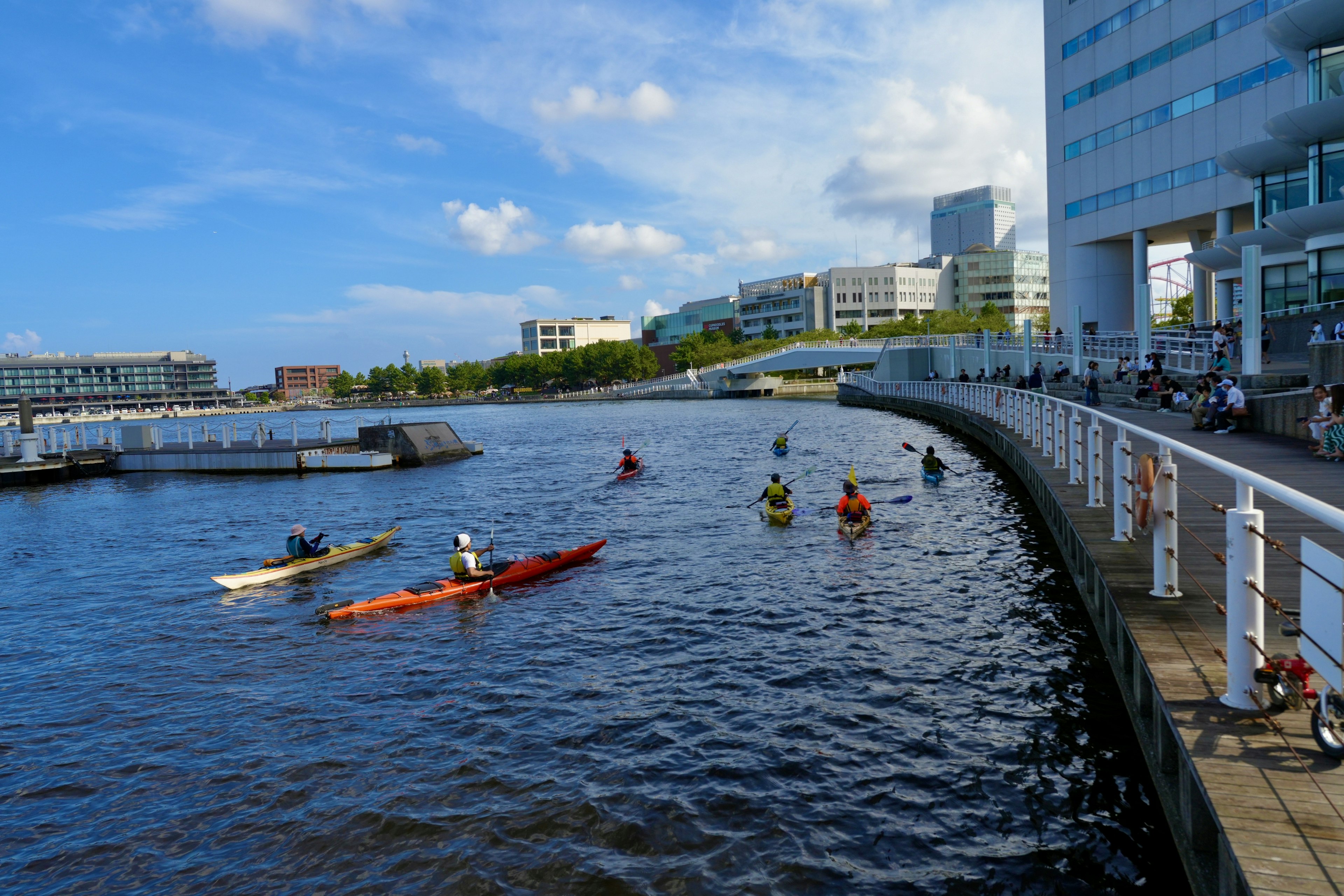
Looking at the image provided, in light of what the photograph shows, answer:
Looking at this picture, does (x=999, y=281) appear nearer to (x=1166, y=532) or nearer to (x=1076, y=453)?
(x=1076, y=453)

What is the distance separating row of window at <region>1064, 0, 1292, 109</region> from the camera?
46.7 meters

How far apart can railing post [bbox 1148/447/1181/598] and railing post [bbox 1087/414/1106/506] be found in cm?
482

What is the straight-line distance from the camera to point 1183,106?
51.7 m

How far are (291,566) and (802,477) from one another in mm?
17902

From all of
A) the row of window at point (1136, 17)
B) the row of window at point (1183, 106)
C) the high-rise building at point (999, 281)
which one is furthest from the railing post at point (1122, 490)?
the high-rise building at point (999, 281)

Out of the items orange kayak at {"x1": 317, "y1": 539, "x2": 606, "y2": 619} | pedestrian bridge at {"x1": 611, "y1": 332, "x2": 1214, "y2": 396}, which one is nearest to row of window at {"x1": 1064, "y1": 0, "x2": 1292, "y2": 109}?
pedestrian bridge at {"x1": 611, "y1": 332, "x2": 1214, "y2": 396}

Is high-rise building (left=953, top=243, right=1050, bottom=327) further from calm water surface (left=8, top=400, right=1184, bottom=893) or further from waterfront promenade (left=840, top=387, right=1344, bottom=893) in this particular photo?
waterfront promenade (left=840, top=387, right=1344, bottom=893)

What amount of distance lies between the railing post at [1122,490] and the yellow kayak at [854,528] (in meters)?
9.16

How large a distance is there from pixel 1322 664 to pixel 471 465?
43720 mm

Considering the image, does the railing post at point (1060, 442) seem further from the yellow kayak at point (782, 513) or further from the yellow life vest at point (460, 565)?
the yellow life vest at point (460, 565)

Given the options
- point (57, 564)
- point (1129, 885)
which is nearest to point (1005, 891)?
point (1129, 885)

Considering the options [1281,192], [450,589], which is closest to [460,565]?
[450,589]

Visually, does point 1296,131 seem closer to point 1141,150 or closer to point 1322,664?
point 1141,150

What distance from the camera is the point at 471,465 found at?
150ft
